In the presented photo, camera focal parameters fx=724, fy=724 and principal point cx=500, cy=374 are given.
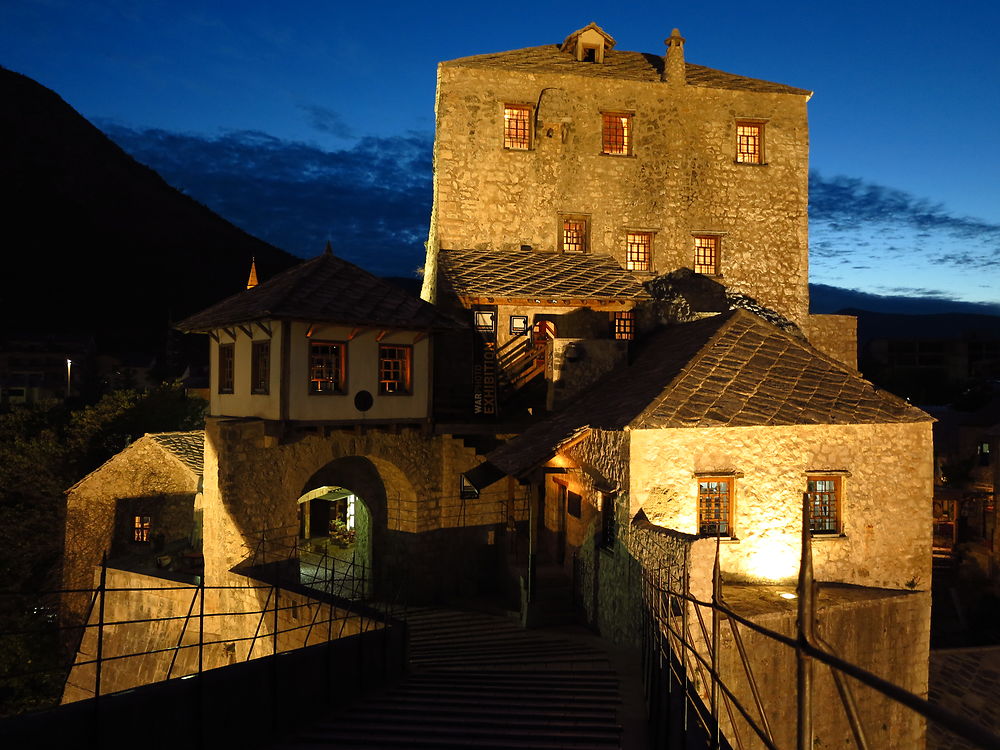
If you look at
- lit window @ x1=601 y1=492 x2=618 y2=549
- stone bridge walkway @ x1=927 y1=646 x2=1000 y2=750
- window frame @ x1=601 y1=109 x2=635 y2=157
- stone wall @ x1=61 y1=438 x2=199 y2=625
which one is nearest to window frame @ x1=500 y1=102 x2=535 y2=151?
window frame @ x1=601 y1=109 x2=635 y2=157

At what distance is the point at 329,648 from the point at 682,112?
21.0 m

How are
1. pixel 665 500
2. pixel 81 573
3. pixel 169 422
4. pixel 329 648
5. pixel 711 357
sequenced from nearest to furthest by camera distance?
pixel 329 648 → pixel 665 500 → pixel 711 357 → pixel 81 573 → pixel 169 422

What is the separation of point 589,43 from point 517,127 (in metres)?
4.04

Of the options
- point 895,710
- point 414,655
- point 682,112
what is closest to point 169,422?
point 414,655

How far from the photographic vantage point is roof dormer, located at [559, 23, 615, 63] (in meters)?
24.5

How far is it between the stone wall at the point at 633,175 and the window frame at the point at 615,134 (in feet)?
0.57

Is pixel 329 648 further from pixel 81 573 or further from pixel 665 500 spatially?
pixel 81 573

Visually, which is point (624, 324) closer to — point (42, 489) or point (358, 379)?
point (358, 379)

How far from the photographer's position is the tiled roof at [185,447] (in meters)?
24.6

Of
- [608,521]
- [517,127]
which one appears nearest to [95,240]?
[517,127]

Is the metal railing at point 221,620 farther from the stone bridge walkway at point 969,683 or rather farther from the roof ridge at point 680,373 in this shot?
the stone bridge walkway at point 969,683

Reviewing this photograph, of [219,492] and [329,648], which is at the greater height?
[219,492]

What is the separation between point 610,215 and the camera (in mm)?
24188

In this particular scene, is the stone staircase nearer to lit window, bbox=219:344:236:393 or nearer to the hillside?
lit window, bbox=219:344:236:393
